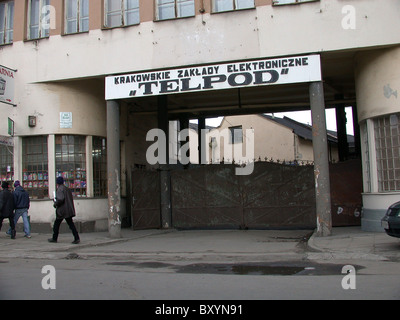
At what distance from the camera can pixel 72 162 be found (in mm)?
14242

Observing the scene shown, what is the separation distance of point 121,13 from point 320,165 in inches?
295

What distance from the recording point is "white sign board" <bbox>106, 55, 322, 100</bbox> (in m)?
11.6

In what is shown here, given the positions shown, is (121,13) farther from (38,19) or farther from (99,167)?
(99,167)

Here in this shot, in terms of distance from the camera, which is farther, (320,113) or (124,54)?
(124,54)

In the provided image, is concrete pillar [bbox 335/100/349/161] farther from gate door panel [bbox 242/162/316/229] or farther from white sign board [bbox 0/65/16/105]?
white sign board [bbox 0/65/16/105]

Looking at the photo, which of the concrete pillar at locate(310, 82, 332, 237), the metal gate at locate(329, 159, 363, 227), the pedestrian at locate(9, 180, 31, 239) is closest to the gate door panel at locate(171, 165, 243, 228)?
the metal gate at locate(329, 159, 363, 227)

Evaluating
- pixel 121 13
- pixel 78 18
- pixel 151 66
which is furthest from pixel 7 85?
pixel 151 66

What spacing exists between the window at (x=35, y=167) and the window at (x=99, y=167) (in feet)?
5.06

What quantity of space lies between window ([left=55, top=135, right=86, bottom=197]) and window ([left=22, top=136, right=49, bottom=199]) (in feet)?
1.54

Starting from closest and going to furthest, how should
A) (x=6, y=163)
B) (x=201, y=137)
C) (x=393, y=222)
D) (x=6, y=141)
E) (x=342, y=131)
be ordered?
(x=393, y=222) → (x=6, y=141) → (x=6, y=163) → (x=342, y=131) → (x=201, y=137)

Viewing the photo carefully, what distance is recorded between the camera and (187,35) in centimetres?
1251

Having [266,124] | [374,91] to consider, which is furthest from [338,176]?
[266,124]

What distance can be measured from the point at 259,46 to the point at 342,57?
279 cm
